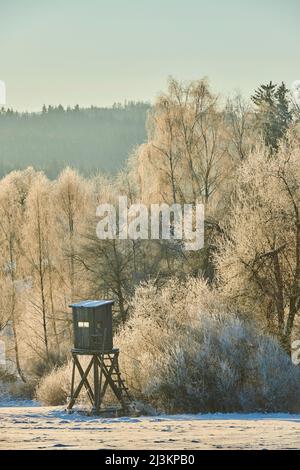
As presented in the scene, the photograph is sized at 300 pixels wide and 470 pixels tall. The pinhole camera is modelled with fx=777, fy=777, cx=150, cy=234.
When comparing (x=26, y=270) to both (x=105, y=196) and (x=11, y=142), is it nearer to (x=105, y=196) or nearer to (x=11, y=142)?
(x=105, y=196)

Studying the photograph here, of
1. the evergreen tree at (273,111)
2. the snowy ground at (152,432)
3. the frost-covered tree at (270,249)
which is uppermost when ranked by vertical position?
the evergreen tree at (273,111)

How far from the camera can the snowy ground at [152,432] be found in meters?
14.6

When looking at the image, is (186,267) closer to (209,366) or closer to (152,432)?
(209,366)

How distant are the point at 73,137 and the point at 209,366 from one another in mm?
166411

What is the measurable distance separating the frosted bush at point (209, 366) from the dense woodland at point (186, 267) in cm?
4

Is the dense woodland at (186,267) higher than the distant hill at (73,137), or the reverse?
the distant hill at (73,137)

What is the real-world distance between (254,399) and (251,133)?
21.2 m

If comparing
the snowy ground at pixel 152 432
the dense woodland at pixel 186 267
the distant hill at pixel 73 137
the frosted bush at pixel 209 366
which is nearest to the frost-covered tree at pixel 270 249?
the dense woodland at pixel 186 267

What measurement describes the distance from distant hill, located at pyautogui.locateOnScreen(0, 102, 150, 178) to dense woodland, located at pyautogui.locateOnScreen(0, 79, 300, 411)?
11539 cm

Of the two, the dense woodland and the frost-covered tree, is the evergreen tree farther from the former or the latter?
the frost-covered tree

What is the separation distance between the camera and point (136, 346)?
87.6 ft

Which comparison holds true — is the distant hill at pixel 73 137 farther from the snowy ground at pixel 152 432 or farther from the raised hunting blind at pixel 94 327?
the snowy ground at pixel 152 432

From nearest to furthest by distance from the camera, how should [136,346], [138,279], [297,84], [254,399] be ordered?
[254,399], [136,346], [138,279], [297,84]
